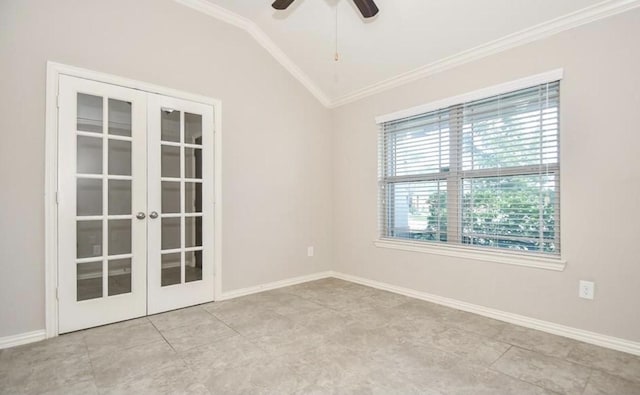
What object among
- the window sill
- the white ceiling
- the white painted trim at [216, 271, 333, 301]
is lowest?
the white painted trim at [216, 271, 333, 301]

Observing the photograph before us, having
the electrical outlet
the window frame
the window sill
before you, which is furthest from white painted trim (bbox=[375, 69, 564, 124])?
the electrical outlet

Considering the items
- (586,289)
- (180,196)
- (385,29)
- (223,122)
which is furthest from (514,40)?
(180,196)

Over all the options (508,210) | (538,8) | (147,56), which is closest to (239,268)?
(147,56)

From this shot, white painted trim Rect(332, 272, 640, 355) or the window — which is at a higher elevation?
the window

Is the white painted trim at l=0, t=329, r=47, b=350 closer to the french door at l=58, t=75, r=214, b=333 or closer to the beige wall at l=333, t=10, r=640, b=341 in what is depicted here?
the french door at l=58, t=75, r=214, b=333

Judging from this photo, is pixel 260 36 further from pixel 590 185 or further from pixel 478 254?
pixel 590 185

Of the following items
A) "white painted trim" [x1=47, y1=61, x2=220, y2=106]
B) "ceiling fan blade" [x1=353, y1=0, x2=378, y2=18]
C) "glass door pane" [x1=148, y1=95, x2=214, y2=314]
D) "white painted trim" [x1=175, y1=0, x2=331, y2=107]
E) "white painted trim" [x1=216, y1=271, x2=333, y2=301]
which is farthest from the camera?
"white painted trim" [x1=216, y1=271, x2=333, y2=301]

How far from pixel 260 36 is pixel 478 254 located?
334 cm

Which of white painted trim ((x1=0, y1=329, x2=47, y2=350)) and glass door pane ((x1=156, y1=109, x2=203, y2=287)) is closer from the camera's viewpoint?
white painted trim ((x1=0, y1=329, x2=47, y2=350))

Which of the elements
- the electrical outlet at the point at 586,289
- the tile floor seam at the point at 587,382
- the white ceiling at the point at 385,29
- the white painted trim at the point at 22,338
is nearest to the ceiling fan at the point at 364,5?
the white ceiling at the point at 385,29

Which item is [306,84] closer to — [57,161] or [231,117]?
[231,117]

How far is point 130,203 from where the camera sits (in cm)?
289

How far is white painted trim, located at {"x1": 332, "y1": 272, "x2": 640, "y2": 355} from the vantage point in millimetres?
2306

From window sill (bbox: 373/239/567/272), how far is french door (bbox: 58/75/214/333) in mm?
2079
